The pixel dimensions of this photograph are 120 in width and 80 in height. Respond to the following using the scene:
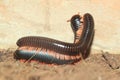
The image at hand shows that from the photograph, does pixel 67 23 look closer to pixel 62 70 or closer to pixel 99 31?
pixel 99 31

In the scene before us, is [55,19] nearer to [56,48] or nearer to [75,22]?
[75,22]

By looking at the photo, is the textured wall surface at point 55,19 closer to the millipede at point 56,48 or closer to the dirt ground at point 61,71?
the millipede at point 56,48

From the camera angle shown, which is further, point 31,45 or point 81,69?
point 31,45

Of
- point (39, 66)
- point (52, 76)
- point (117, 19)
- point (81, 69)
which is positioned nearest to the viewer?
point (52, 76)

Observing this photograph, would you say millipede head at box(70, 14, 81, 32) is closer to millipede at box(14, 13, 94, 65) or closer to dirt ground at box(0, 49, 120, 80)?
millipede at box(14, 13, 94, 65)

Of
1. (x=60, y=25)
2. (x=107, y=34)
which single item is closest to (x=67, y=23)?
(x=60, y=25)

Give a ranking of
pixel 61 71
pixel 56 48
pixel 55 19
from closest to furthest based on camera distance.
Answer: pixel 61 71 < pixel 56 48 < pixel 55 19

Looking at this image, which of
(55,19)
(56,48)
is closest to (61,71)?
(56,48)
